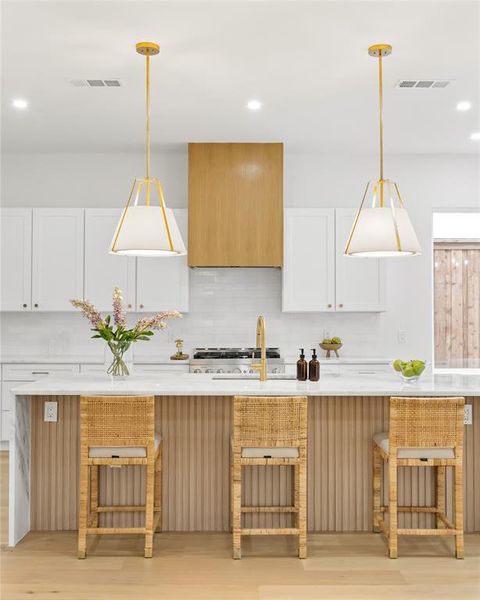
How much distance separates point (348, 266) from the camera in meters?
5.81

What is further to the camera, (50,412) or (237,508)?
(50,412)

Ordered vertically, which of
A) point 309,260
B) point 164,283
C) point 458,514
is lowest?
point 458,514

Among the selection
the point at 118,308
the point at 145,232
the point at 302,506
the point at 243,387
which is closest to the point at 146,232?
the point at 145,232

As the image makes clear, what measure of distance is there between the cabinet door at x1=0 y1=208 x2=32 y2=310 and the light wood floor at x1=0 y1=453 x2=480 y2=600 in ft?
8.62

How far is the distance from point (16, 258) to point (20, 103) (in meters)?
1.68

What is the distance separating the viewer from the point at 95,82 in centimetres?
421

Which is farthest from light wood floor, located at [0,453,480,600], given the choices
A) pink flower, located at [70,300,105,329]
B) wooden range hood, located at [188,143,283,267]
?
wooden range hood, located at [188,143,283,267]

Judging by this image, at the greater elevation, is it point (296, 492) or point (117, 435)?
point (117, 435)

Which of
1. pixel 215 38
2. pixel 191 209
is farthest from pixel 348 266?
pixel 215 38

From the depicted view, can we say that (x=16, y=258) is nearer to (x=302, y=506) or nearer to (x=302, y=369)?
(x=302, y=369)

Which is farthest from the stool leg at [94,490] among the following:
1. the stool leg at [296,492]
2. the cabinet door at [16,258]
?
the cabinet door at [16,258]

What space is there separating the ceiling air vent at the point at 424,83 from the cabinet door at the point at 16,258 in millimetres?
3619

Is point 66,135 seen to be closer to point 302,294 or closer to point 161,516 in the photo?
point 302,294

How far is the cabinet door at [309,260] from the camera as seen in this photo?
19.1 feet
